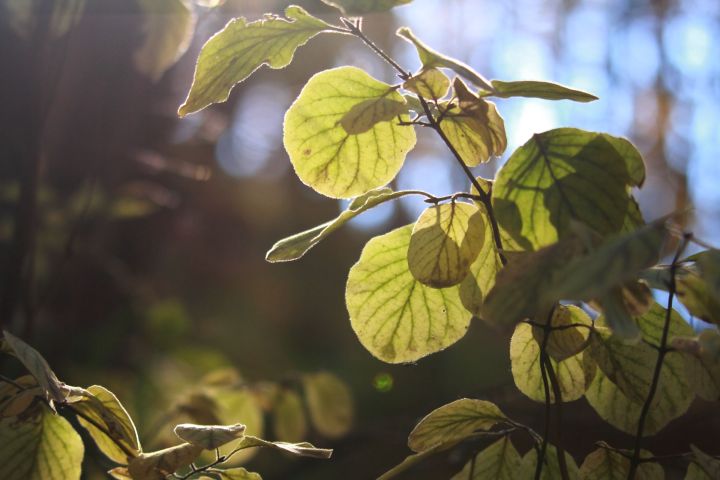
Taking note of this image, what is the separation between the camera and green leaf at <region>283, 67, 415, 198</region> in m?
0.61

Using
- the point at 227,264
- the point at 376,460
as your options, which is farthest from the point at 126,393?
the point at 227,264

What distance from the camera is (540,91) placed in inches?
20.6

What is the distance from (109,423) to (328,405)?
756 millimetres

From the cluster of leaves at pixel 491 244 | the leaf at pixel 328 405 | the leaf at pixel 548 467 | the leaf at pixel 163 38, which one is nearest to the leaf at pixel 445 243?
the cluster of leaves at pixel 491 244

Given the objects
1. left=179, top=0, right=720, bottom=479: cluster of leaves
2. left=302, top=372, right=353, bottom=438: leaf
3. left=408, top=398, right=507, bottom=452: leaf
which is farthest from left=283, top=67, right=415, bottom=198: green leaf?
left=302, top=372, right=353, bottom=438: leaf

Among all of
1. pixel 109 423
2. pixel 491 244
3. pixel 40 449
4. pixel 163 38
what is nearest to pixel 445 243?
pixel 491 244

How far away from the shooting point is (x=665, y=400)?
0.64 meters

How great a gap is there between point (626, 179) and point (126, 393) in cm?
179

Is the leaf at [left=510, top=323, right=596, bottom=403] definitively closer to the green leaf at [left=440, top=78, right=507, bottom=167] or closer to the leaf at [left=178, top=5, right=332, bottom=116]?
the green leaf at [left=440, top=78, right=507, bottom=167]

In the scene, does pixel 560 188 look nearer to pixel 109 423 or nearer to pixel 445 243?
pixel 445 243

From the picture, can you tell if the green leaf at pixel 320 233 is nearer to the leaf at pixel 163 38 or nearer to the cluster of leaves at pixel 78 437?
the cluster of leaves at pixel 78 437

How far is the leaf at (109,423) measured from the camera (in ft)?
2.04

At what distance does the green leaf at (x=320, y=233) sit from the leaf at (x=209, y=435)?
0.14m

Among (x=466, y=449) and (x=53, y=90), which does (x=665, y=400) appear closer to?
(x=466, y=449)
